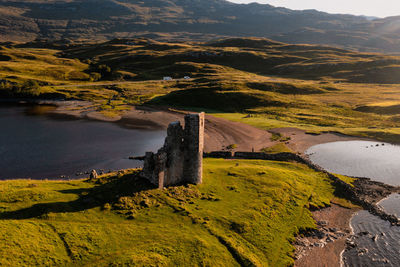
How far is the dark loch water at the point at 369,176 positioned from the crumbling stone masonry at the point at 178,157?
22.3 metres

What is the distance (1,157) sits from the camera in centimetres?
6994

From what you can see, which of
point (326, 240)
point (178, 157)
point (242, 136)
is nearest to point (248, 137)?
point (242, 136)

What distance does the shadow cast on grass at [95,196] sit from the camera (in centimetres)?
2570

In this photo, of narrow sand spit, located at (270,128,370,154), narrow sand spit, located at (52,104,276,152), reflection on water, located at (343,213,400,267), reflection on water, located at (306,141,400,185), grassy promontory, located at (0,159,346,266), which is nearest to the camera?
grassy promontory, located at (0,159,346,266)

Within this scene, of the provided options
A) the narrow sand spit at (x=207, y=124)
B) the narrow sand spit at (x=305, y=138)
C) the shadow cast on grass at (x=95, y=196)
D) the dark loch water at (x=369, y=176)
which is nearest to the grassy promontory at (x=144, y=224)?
the shadow cast on grass at (x=95, y=196)

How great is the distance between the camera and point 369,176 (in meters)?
62.6

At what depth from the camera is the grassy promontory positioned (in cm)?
2283

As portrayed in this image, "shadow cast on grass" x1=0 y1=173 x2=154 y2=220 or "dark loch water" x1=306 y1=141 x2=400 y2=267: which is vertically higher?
"shadow cast on grass" x1=0 y1=173 x2=154 y2=220

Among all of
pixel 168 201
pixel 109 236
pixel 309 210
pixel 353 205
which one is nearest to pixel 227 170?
pixel 309 210

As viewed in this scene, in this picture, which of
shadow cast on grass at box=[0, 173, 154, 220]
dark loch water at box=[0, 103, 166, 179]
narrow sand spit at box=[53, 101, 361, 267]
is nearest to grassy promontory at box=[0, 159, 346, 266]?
shadow cast on grass at box=[0, 173, 154, 220]

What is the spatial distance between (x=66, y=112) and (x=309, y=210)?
11659 centimetres

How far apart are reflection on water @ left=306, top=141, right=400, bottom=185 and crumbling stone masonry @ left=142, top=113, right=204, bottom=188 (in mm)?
42846

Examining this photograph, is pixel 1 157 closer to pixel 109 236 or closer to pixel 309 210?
pixel 109 236

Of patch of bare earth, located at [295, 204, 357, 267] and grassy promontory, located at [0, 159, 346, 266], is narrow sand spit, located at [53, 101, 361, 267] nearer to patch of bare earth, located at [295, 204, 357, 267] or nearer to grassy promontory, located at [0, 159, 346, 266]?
patch of bare earth, located at [295, 204, 357, 267]
